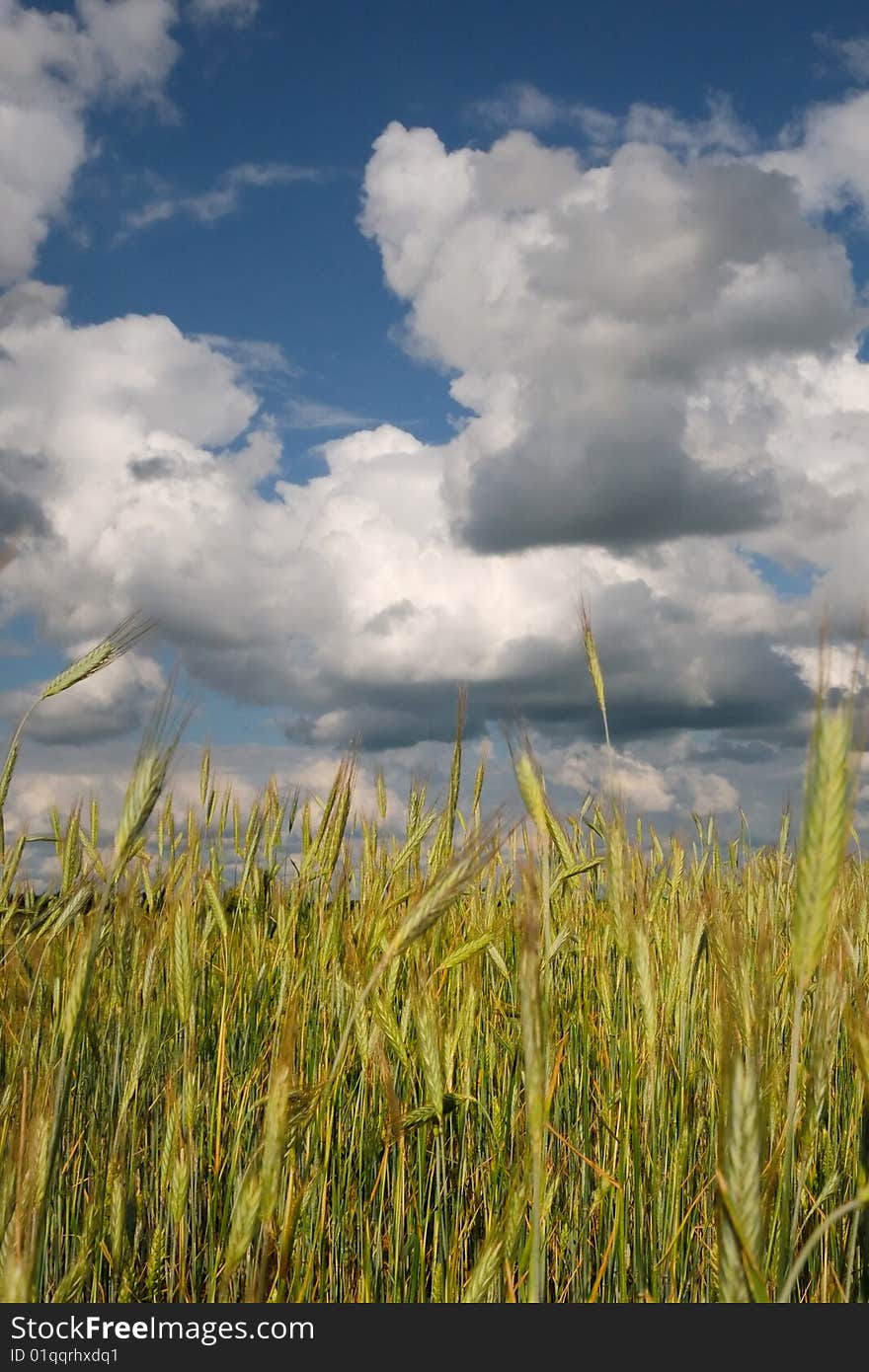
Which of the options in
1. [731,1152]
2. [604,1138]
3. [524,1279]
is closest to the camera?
[731,1152]

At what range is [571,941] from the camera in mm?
2676

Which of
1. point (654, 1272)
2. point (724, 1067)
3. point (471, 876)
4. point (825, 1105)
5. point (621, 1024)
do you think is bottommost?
point (654, 1272)

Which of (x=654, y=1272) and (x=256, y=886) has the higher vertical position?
(x=256, y=886)

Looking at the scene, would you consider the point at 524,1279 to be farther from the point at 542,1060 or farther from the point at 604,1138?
the point at 542,1060

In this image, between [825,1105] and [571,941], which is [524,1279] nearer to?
[825,1105]

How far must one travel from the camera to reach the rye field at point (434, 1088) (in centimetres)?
94

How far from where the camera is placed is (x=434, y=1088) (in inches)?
59.5

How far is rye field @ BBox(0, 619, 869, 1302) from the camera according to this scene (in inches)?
36.9

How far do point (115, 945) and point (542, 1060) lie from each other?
5.02ft

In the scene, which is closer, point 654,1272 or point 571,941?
point 654,1272

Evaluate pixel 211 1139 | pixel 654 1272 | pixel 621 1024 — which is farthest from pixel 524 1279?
pixel 211 1139

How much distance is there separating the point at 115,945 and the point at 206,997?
44 cm

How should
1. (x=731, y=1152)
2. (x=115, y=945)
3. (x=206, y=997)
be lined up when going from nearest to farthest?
(x=731, y=1152) → (x=115, y=945) → (x=206, y=997)

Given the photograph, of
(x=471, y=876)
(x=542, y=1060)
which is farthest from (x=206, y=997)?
(x=542, y=1060)
